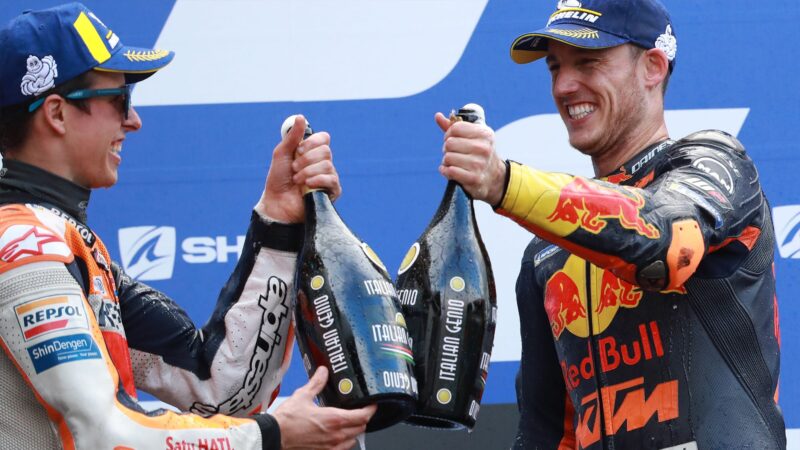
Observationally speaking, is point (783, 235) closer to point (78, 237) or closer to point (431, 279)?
point (431, 279)

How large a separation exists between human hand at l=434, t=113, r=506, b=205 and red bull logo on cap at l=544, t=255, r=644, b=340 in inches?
16.2

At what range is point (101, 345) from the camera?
1877 mm

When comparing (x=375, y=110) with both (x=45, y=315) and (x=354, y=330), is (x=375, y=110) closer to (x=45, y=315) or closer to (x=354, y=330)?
(x=354, y=330)

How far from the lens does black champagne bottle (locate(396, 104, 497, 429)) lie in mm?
2023

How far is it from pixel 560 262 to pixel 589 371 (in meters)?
0.25

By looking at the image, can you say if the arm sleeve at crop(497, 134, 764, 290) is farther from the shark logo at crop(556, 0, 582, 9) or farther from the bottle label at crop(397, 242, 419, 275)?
the shark logo at crop(556, 0, 582, 9)

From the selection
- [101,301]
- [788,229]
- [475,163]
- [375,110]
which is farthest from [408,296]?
[788,229]

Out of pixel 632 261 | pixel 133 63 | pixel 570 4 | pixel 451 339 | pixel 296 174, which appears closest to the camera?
pixel 632 261

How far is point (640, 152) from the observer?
2393 mm

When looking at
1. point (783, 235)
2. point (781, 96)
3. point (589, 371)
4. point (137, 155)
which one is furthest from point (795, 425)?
point (137, 155)

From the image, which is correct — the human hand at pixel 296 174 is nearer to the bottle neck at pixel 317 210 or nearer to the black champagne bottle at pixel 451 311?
the bottle neck at pixel 317 210

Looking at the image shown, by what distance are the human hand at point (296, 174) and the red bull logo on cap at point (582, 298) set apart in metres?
0.50

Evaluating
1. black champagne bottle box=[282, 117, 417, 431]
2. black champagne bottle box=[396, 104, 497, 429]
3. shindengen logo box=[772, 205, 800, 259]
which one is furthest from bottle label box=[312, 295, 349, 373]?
shindengen logo box=[772, 205, 800, 259]

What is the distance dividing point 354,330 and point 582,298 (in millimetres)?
562
